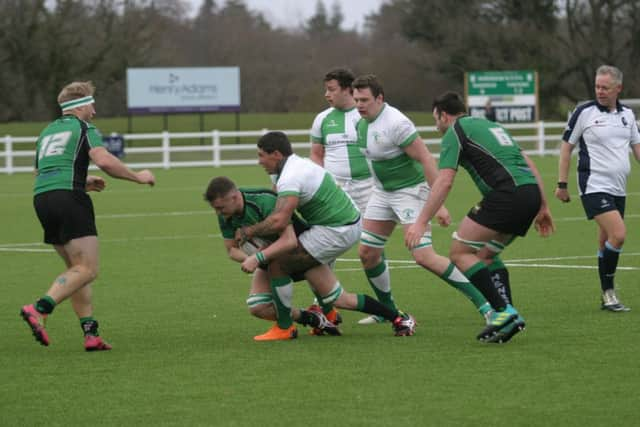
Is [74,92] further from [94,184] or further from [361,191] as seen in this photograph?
[361,191]

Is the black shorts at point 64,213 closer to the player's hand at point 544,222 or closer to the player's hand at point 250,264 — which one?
the player's hand at point 250,264

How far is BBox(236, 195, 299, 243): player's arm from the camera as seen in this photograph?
9055mm

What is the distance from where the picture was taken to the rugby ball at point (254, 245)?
945 centimetres

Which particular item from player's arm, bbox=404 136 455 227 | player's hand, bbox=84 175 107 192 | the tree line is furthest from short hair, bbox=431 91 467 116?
the tree line

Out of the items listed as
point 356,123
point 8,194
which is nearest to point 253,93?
point 8,194

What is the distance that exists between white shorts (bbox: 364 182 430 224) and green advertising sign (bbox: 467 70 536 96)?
35974mm

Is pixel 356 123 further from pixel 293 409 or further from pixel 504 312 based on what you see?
pixel 293 409

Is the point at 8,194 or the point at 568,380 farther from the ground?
the point at 568,380

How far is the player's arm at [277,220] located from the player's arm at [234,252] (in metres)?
0.20

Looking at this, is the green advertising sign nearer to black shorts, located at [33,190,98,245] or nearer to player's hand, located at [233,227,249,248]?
player's hand, located at [233,227,249,248]

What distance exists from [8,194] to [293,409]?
80.4 ft

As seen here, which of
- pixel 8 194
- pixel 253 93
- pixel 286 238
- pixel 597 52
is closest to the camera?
pixel 286 238

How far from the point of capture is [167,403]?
24.1 ft

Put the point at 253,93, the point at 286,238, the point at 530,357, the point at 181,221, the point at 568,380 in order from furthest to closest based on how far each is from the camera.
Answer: the point at 253,93 → the point at 181,221 → the point at 286,238 → the point at 530,357 → the point at 568,380
